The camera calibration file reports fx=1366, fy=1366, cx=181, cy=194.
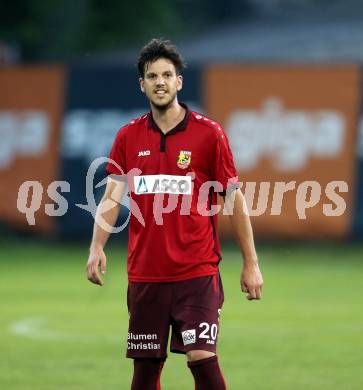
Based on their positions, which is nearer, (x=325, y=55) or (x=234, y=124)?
(x=234, y=124)

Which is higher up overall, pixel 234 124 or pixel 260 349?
pixel 234 124

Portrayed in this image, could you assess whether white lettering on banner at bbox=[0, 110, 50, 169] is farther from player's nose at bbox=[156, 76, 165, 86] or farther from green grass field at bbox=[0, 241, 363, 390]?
player's nose at bbox=[156, 76, 165, 86]

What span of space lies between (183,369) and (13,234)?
12697 millimetres

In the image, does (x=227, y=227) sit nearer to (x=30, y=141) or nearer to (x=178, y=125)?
(x=30, y=141)

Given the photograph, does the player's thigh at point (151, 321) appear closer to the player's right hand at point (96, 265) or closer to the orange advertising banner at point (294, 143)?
the player's right hand at point (96, 265)

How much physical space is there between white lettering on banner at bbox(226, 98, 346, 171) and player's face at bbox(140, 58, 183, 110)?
13.8 metres

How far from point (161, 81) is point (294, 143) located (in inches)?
557

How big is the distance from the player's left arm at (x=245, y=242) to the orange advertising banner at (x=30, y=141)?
1488 cm

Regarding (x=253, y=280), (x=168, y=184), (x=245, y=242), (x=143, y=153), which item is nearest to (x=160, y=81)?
(x=143, y=153)

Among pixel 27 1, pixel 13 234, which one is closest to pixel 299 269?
pixel 13 234

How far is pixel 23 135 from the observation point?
75.8 ft

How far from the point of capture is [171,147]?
7.79 m

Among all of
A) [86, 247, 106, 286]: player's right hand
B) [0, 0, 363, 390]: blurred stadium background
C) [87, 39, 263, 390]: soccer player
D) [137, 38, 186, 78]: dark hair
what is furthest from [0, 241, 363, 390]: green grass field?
[137, 38, 186, 78]: dark hair

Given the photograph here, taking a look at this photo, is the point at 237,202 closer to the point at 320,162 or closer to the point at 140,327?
the point at 140,327
